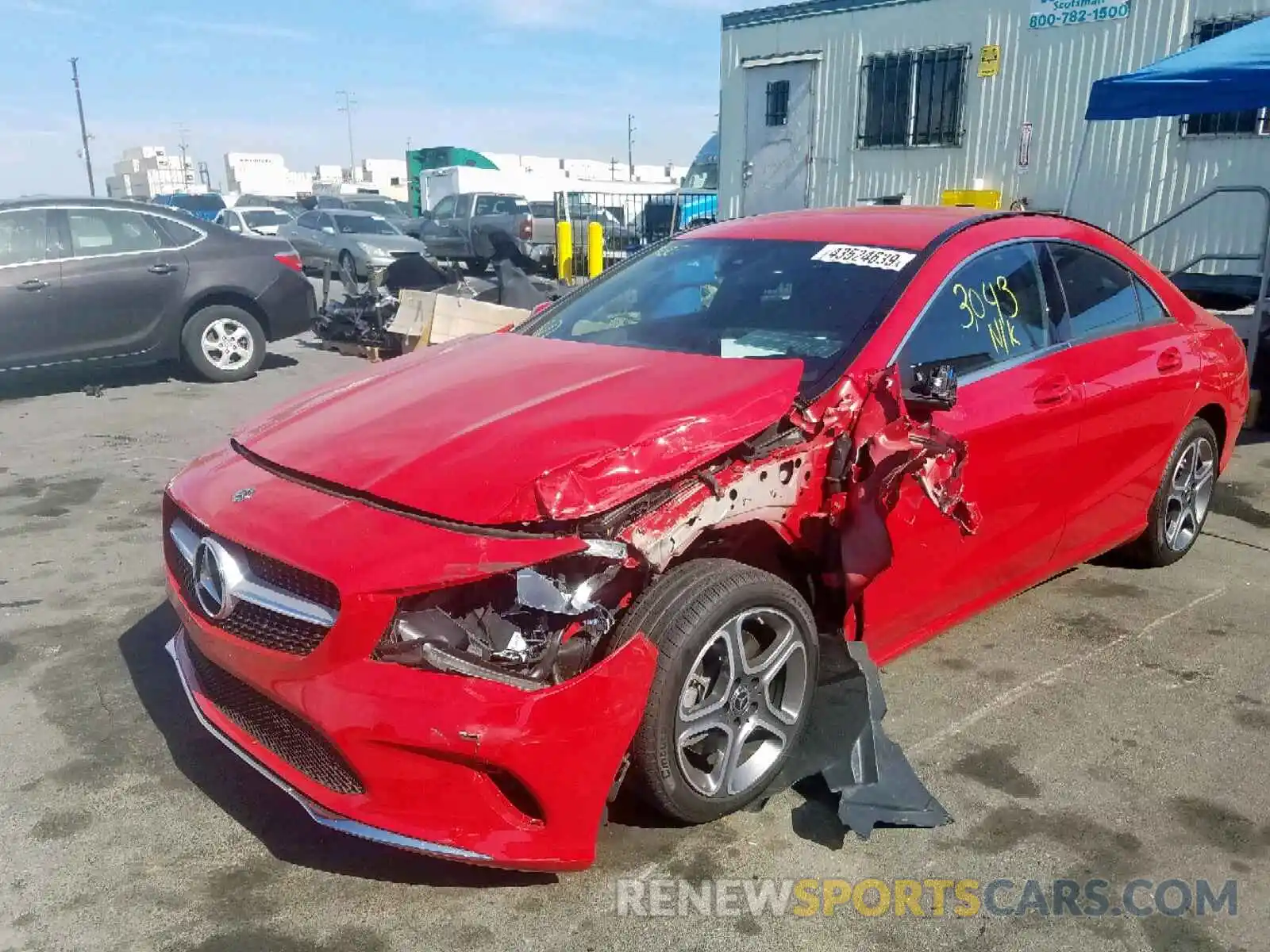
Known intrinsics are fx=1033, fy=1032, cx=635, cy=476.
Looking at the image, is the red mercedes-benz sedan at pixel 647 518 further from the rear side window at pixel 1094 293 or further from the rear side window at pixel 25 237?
the rear side window at pixel 25 237

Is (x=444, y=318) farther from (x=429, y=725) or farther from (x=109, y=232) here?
(x=429, y=725)

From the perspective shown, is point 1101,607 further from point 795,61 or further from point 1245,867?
point 795,61

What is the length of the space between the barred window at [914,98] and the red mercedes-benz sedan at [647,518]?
33.6ft

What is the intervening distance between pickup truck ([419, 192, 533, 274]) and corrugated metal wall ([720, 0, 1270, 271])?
7.68 m

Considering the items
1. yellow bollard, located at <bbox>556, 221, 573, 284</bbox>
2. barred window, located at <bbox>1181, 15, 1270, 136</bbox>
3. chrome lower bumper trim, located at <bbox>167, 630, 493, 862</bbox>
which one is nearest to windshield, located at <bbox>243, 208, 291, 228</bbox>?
yellow bollard, located at <bbox>556, 221, 573, 284</bbox>

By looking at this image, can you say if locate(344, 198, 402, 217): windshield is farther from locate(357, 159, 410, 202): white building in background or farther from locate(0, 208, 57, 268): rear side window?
locate(357, 159, 410, 202): white building in background

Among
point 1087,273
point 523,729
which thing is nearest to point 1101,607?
point 1087,273

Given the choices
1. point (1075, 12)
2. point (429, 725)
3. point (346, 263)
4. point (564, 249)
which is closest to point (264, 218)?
point (346, 263)

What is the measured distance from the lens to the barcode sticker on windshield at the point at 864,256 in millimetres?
3414

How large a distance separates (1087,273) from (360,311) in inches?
314

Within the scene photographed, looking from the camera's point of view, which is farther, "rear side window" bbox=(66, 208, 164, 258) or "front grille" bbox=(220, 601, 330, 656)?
"rear side window" bbox=(66, 208, 164, 258)

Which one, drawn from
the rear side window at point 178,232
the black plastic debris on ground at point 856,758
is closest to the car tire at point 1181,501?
the black plastic debris on ground at point 856,758

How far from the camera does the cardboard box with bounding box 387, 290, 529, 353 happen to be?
8.66 metres

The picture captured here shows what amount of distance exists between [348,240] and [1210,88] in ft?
49.3
